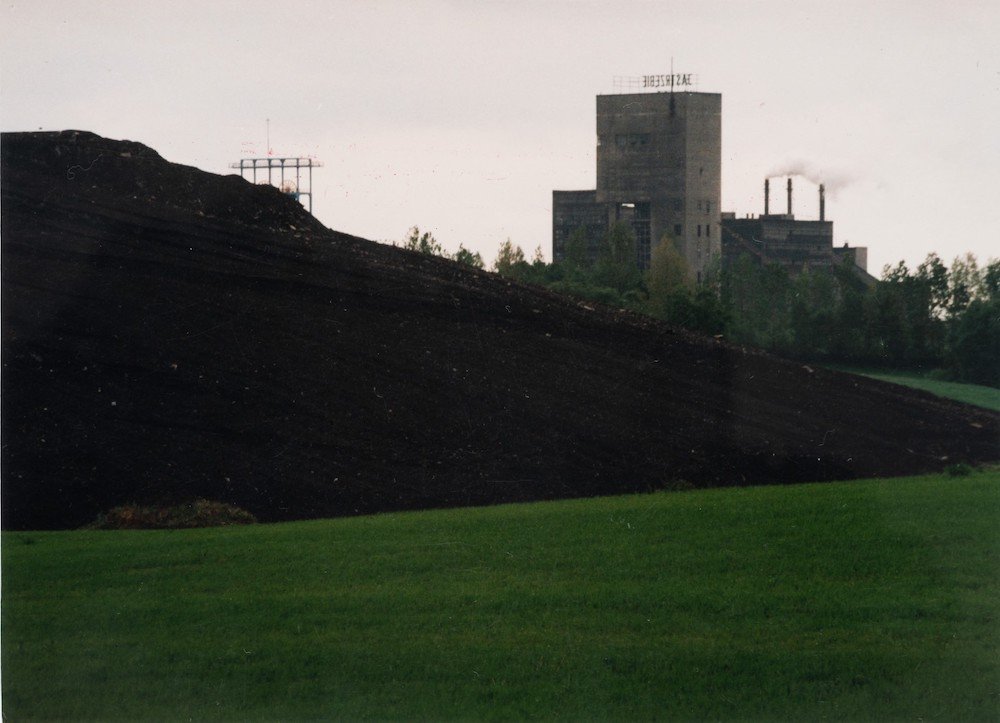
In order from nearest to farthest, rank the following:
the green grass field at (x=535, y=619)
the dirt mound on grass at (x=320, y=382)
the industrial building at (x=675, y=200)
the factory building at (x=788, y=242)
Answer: the green grass field at (x=535, y=619)
the dirt mound on grass at (x=320, y=382)
the industrial building at (x=675, y=200)
the factory building at (x=788, y=242)

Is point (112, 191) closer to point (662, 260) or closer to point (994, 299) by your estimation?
point (662, 260)

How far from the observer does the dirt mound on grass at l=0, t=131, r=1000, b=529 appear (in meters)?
11.2

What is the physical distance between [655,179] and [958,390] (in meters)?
4.74

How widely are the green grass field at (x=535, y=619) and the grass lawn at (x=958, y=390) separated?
8.69 feet

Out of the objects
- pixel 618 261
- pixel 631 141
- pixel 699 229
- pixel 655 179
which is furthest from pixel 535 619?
pixel 618 261

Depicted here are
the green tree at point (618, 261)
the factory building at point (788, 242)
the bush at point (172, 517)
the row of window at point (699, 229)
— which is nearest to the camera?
the bush at point (172, 517)

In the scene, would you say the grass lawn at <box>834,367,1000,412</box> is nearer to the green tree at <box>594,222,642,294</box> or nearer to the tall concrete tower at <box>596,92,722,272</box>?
the tall concrete tower at <box>596,92,722,272</box>

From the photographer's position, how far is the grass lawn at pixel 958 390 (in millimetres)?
11562

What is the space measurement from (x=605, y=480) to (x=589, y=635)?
4.13m

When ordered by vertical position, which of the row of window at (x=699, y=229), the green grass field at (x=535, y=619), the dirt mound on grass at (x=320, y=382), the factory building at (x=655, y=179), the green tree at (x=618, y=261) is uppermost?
the factory building at (x=655, y=179)

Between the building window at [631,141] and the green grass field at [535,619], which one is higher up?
the building window at [631,141]

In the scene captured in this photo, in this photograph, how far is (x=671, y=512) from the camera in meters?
9.41

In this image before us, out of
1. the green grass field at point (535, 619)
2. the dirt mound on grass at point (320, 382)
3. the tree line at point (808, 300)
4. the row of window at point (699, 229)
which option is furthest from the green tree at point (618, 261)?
the green grass field at point (535, 619)

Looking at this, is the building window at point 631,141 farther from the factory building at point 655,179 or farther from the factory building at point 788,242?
the factory building at point 788,242
